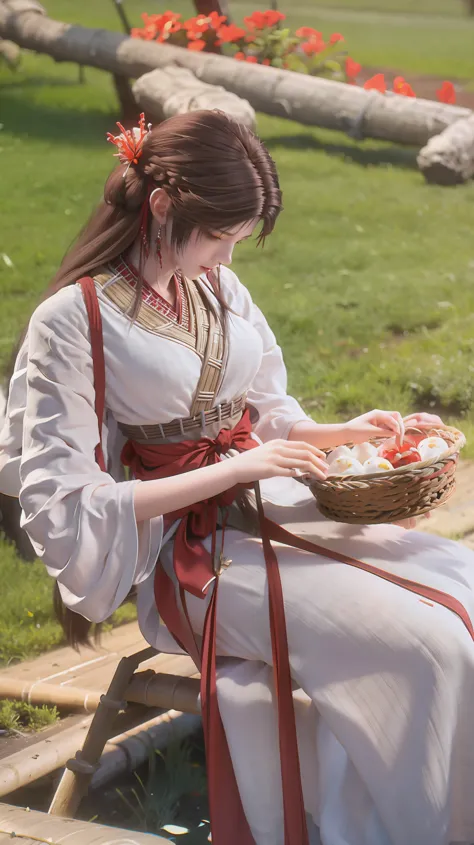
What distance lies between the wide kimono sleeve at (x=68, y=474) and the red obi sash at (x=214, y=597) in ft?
0.16

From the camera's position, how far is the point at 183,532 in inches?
87.4

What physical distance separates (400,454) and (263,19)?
2.85 meters

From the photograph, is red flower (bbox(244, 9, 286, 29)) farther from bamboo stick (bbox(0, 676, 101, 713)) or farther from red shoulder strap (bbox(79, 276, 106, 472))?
bamboo stick (bbox(0, 676, 101, 713))

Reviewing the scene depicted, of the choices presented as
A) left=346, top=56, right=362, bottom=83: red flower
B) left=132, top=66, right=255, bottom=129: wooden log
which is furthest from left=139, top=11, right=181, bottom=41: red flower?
left=346, top=56, right=362, bottom=83: red flower

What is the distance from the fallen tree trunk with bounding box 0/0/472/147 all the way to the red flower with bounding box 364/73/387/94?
35 millimetres

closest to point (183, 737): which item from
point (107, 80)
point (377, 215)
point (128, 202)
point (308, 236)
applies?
point (128, 202)

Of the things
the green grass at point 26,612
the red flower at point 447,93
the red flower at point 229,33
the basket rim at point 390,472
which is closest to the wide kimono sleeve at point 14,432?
the basket rim at point 390,472

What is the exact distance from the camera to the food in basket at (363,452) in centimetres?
229

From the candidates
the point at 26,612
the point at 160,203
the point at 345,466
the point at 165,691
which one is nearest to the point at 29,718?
the point at 26,612

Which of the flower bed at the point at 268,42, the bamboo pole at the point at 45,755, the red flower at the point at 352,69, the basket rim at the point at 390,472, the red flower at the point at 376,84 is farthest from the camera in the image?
the red flower at the point at 376,84

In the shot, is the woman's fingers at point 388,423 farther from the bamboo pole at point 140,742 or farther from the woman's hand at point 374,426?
the bamboo pole at point 140,742

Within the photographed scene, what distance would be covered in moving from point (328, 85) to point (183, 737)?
11.0 ft

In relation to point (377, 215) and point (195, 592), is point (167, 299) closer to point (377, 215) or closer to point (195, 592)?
point (195, 592)

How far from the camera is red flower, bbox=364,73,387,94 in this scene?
524 centimetres
